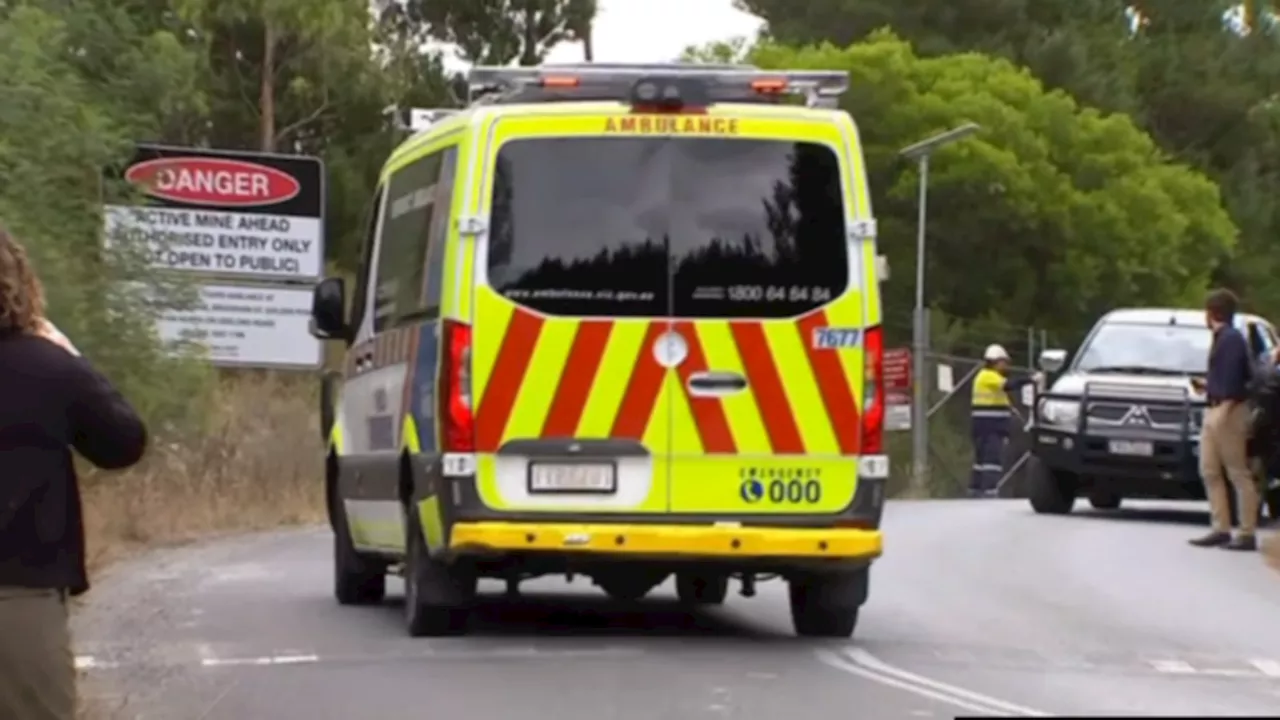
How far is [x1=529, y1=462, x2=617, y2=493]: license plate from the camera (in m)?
13.6

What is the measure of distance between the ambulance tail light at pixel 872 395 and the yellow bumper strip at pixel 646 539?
0.51 m

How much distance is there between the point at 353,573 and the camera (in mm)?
16438

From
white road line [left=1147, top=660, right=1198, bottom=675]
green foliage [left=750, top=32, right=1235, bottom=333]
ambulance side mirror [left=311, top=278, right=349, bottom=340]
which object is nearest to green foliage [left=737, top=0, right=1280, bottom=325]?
green foliage [left=750, top=32, right=1235, bottom=333]

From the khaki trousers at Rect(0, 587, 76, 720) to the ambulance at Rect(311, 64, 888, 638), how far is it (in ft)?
21.3

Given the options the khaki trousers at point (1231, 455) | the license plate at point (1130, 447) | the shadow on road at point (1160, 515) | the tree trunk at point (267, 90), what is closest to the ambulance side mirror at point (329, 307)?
the khaki trousers at point (1231, 455)

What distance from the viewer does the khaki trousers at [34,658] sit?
22.6ft

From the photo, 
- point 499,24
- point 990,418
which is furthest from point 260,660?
point 499,24

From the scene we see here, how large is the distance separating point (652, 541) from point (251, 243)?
18.6 metres

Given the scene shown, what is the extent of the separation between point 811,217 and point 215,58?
104 feet

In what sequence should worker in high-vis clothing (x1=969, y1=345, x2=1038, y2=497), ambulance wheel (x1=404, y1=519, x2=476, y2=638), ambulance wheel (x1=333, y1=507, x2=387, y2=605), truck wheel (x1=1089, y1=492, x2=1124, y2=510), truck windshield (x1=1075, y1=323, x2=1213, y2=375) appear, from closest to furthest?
ambulance wheel (x1=404, y1=519, x2=476, y2=638) → ambulance wheel (x1=333, y1=507, x2=387, y2=605) → truck windshield (x1=1075, y1=323, x2=1213, y2=375) → truck wheel (x1=1089, y1=492, x2=1124, y2=510) → worker in high-vis clothing (x1=969, y1=345, x2=1038, y2=497)

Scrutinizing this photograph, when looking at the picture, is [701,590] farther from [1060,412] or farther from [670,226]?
[1060,412]

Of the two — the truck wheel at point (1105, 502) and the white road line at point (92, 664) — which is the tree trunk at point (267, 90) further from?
the white road line at point (92, 664)

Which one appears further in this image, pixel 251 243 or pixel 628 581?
pixel 251 243

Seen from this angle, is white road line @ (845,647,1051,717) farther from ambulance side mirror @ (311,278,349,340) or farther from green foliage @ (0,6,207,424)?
green foliage @ (0,6,207,424)
